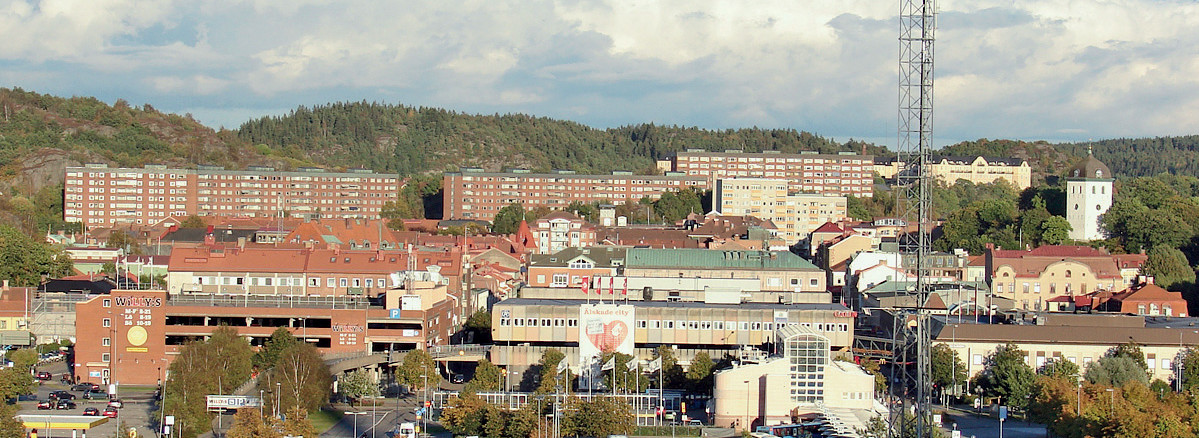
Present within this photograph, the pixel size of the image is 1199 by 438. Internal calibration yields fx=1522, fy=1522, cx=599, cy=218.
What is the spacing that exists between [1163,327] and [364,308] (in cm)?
3819

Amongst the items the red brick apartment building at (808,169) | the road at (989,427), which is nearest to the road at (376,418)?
the road at (989,427)

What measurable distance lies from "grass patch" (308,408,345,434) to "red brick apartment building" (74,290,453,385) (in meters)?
8.52

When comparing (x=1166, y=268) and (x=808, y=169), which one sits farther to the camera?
(x=808, y=169)

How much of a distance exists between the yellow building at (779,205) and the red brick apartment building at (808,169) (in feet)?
62.3

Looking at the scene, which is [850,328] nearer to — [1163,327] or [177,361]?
[1163,327]

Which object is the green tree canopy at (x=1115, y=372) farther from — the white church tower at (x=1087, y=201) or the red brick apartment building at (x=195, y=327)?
the white church tower at (x=1087, y=201)

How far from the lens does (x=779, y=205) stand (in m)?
160

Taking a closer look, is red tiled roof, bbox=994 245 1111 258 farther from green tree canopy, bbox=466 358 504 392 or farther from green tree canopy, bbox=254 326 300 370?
green tree canopy, bbox=254 326 300 370

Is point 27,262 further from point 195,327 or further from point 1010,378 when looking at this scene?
point 1010,378

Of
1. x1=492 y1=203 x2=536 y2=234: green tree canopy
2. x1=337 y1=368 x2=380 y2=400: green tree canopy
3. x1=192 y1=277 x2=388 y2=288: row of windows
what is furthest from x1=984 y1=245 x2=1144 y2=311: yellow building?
x1=492 y1=203 x2=536 y2=234: green tree canopy

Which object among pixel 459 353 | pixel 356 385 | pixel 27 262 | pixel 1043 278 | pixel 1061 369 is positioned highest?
pixel 27 262

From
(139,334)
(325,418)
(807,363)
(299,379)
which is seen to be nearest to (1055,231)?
Result: (807,363)

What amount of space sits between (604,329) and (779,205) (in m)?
93.4

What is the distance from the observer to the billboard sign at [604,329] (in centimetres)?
6869
